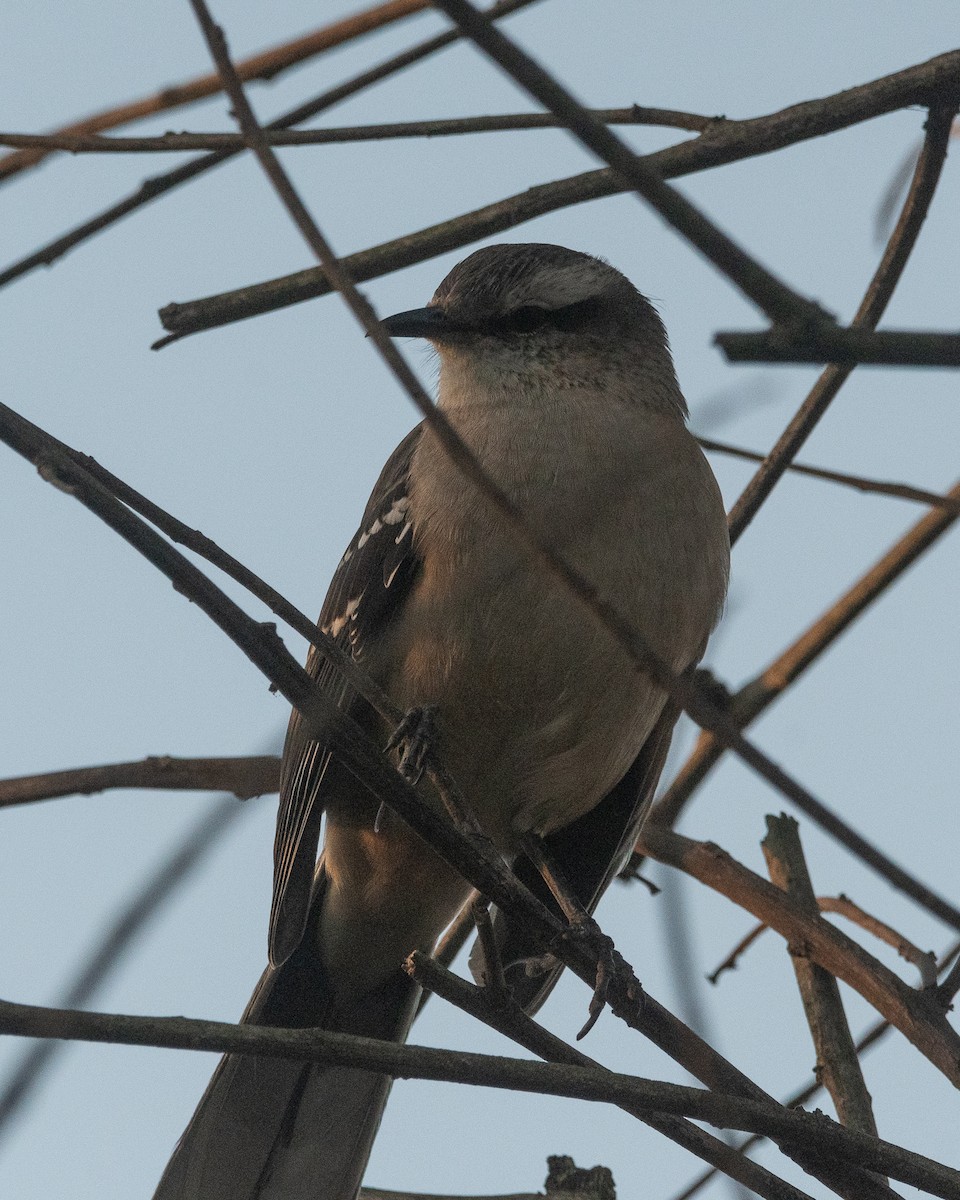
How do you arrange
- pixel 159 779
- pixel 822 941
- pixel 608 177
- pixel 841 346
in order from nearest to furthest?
pixel 841 346, pixel 608 177, pixel 822 941, pixel 159 779

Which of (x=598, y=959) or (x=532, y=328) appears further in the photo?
(x=532, y=328)

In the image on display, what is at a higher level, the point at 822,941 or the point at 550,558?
the point at 822,941

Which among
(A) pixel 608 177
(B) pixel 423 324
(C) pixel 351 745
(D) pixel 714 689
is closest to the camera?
(C) pixel 351 745

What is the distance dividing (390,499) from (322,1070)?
5.91 ft

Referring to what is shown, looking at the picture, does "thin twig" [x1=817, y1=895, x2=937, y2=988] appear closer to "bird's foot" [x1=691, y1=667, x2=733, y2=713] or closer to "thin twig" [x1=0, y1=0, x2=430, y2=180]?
"bird's foot" [x1=691, y1=667, x2=733, y2=713]

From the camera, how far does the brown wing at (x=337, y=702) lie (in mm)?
4316

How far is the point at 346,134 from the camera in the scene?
3078mm

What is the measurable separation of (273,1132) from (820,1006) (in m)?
1.67

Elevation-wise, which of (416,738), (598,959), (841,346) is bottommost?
(841,346)

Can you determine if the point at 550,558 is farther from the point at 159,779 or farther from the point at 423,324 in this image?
the point at 423,324

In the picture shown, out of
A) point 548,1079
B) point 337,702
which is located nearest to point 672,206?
point 548,1079

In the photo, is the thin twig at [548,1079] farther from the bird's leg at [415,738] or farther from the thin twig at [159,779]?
the thin twig at [159,779]

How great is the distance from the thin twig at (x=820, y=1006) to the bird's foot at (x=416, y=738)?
1067 millimetres

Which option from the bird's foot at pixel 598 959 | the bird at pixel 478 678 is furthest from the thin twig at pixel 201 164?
the bird's foot at pixel 598 959
